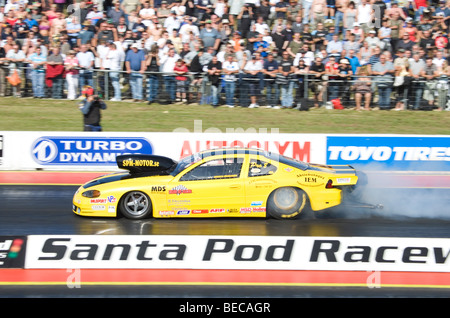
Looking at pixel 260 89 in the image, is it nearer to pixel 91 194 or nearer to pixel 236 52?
pixel 236 52

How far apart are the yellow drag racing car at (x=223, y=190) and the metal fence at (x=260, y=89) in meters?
8.51

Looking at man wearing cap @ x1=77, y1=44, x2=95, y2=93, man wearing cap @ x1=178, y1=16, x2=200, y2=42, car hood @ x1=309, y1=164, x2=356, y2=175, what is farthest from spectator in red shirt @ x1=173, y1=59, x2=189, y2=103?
car hood @ x1=309, y1=164, x2=356, y2=175

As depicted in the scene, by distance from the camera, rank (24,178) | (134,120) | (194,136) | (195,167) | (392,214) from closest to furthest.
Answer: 1. (195,167)
2. (392,214)
3. (24,178)
4. (194,136)
5. (134,120)

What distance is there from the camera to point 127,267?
24.5ft

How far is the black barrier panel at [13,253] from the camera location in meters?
7.56

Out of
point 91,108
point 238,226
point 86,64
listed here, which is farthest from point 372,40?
point 238,226

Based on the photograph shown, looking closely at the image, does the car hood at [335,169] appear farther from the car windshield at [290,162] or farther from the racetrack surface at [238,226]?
the racetrack surface at [238,226]

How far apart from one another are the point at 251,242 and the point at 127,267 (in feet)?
5.06

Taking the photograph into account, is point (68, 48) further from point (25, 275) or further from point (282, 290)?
point (282, 290)

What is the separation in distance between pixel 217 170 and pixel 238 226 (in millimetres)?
1026

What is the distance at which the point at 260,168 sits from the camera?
418 inches

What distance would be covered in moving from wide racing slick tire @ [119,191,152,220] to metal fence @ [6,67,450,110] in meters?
8.93
